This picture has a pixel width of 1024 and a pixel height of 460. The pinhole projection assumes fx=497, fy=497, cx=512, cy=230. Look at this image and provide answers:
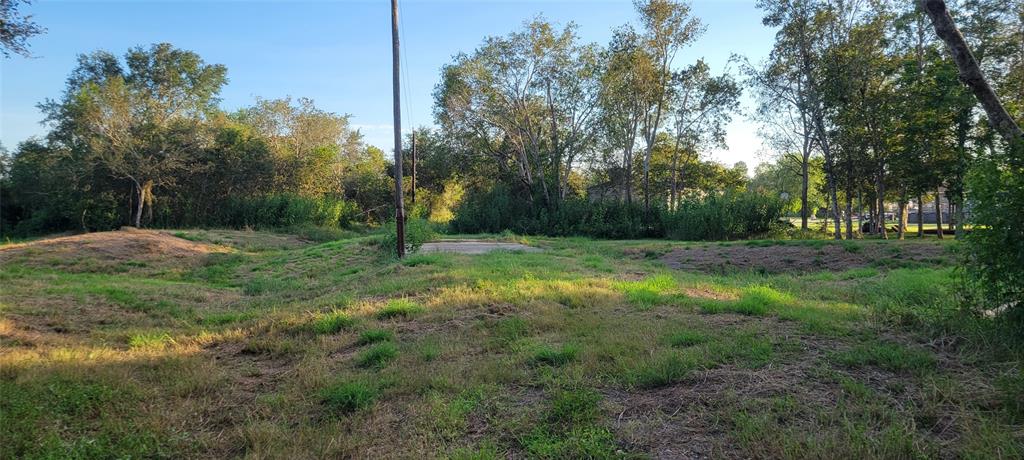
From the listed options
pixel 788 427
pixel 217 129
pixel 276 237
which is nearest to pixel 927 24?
pixel 788 427

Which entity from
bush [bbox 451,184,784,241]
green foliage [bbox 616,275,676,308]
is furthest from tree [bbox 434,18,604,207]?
green foliage [bbox 616,275,676,308]

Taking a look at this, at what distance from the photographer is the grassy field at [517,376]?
119 inches

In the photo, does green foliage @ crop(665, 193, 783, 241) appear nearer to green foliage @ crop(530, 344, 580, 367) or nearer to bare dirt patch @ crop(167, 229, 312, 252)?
bare dirt patch @ crop(167, 229, 312, 252)

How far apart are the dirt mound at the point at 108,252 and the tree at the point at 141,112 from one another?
10500 millimetres

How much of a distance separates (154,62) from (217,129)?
573cm

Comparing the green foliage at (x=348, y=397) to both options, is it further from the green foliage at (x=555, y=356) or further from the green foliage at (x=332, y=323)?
the green foliage at (x=332, y=323)

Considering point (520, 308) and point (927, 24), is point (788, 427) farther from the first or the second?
point (927, 24)

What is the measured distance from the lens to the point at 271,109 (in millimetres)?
42438

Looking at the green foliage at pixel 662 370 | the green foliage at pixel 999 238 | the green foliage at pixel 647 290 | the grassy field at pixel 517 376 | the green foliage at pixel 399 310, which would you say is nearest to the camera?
the grassy field at pixel 517 376

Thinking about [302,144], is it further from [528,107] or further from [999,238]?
[999,238]

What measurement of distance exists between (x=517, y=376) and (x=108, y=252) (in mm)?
16613

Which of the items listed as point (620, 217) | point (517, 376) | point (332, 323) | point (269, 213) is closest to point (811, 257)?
point (517, 376)

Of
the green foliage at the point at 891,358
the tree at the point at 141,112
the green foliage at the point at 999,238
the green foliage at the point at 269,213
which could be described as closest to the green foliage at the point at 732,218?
the green foliage at the point at 999,238

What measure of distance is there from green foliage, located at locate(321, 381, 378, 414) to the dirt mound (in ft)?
43.5
